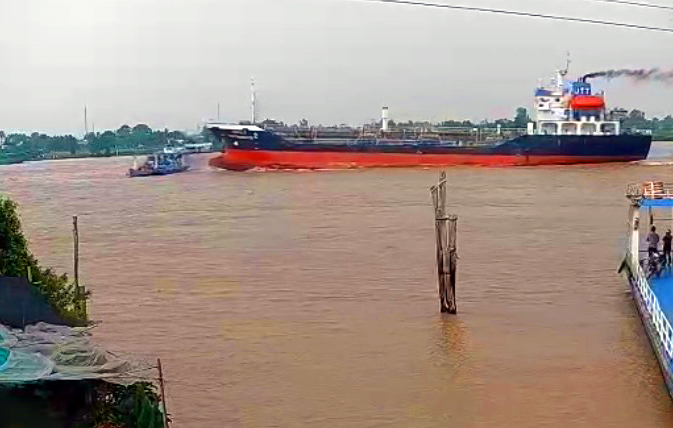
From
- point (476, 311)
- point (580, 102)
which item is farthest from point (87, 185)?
point (476, 311)

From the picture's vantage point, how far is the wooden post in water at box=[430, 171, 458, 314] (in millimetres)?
11211

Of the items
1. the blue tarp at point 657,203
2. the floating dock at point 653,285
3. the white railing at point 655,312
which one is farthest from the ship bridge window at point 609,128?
the blue tarp at point 657,203

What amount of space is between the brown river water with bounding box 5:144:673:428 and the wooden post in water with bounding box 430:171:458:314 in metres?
0.27

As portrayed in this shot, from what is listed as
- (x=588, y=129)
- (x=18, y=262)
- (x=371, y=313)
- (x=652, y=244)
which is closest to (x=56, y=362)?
(x=18, y=262)

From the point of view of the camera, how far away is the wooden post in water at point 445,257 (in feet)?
36.8

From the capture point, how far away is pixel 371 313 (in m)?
12.0

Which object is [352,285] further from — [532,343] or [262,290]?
[532,343]

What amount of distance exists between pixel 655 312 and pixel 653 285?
1.77 metres

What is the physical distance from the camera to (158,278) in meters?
15.2

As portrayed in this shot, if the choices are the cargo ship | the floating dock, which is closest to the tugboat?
the cargo ship

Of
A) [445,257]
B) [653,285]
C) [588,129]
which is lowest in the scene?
[653,285]

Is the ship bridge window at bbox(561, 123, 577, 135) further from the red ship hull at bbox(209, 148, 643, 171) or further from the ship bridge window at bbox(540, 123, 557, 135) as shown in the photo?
the red ship hull at bbox(209, 148, 643, 171)

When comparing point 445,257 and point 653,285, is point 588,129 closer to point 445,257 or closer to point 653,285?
point 445,257

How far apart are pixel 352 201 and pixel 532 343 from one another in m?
17.6
